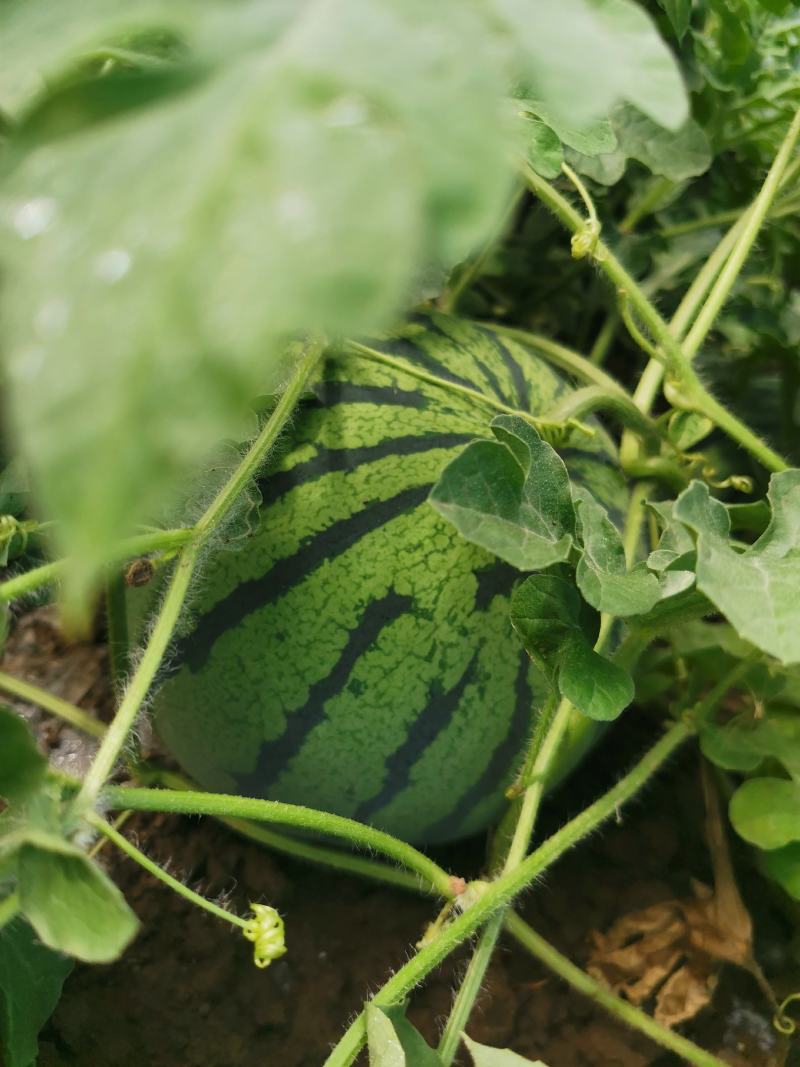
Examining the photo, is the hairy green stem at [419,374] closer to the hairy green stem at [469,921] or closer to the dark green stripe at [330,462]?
the dark green stripe at [330,462]

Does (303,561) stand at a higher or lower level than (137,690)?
lower

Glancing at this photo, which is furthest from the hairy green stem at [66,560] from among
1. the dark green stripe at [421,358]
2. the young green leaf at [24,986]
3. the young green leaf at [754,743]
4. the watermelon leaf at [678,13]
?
the watermelon leaf at [678,13]

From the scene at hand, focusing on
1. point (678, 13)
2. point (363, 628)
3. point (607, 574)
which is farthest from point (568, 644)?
point (678, 13)

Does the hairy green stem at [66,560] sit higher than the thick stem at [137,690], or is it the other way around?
the hairy green stem at [66,560]

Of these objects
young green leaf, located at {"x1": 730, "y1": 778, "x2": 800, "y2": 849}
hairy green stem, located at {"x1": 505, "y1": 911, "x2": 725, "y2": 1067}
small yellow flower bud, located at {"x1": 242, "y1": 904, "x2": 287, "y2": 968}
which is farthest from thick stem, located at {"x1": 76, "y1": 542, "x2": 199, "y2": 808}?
young green leaf, located at {"x1": 730, "y1": 778, "x2": 800, "y2": 849}

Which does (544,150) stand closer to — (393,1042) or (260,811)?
→ (260,811)
